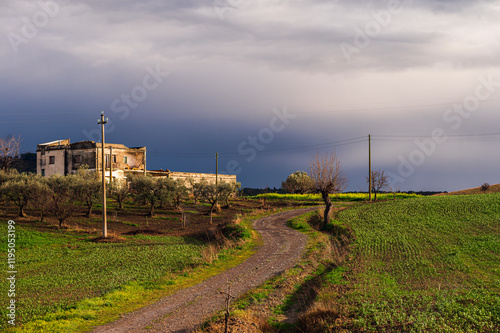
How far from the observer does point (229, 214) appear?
2530 inches

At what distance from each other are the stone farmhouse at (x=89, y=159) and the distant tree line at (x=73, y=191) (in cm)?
1524

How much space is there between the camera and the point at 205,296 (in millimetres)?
20109

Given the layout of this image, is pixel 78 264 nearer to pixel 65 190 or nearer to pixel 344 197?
pixel 65 190

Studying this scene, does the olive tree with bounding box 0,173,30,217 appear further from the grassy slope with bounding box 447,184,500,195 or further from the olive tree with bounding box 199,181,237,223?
the grassy slope with bounding box 447,184,500,195

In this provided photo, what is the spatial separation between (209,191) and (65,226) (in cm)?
2149

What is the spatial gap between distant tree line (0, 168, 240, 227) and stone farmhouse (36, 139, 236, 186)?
15.2 metres

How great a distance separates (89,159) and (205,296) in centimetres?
6773

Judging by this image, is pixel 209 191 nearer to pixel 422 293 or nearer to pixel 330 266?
pixel 330 266

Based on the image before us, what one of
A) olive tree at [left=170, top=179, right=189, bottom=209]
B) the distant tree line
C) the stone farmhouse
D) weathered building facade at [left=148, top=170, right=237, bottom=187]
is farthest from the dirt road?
weathered building facade at [left=148, top=170, right=237, bottom=187]

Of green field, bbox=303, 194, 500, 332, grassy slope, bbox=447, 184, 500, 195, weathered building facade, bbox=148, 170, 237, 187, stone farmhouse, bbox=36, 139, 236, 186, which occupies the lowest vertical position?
green field, bbox=303, 194, 500, 332

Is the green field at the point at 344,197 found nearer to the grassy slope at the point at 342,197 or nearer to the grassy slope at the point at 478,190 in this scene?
the grassy slope at the point at 342,197

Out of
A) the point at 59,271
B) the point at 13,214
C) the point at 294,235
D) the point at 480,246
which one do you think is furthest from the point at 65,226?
the point at 480,246

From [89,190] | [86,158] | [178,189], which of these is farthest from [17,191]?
[86,158]

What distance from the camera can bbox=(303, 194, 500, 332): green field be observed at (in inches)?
559
